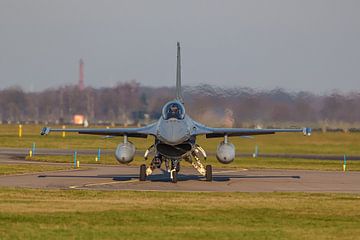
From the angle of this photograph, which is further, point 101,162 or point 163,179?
point 101,162

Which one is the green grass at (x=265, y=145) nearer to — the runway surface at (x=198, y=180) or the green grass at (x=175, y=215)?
the runway surface at (x=198, y=180)

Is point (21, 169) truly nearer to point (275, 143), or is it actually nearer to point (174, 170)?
point (174, 170)

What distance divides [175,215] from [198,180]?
14311 millimetres

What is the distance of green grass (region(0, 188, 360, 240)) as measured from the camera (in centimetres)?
1762

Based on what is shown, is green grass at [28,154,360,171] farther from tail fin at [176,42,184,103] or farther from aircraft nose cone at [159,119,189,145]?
aircraft nose cone at [159,119,189,145]

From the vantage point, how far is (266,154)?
191ft

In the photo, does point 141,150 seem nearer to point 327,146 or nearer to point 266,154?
point 266,154

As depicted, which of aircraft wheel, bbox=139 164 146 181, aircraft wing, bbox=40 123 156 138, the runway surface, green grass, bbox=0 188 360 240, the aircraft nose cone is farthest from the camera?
aircraft wheel, bbox=139 164 146 181

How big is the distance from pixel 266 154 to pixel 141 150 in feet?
29.8

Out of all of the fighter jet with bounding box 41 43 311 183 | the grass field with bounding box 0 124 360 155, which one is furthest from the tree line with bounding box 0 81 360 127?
the fighter jet with bounding box 41 43 311 183

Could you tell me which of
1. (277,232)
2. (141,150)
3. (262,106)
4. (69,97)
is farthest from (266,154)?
(69,97)

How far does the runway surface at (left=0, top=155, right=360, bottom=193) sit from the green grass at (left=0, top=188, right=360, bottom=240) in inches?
119

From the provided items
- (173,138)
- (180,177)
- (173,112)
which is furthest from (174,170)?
(180,177)

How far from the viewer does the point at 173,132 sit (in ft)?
103
